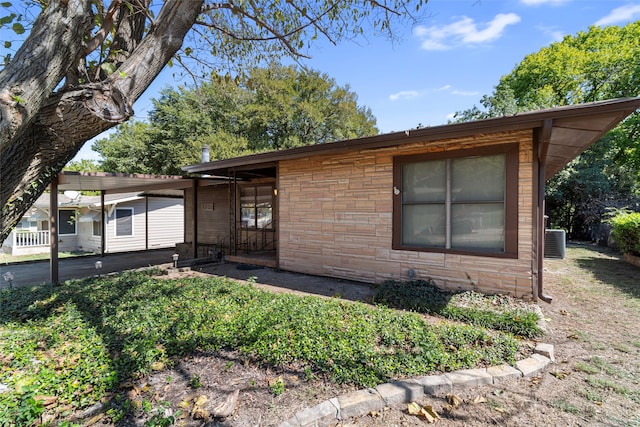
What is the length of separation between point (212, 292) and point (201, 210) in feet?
25.2

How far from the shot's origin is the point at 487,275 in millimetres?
4957

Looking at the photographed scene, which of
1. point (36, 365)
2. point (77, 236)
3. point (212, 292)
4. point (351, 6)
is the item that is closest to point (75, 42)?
point (36, 365)

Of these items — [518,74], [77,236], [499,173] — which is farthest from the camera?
Answer: [518,74]

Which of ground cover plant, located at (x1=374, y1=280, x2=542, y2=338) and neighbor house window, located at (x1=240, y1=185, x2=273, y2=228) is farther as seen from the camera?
neighbor house window, located at (x1=240, y1=185, x2=273, y2=228)

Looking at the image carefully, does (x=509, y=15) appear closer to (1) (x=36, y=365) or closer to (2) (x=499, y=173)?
(2) (x=499, y=173)

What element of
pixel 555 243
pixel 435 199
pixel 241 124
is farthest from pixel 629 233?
pixel 241 124

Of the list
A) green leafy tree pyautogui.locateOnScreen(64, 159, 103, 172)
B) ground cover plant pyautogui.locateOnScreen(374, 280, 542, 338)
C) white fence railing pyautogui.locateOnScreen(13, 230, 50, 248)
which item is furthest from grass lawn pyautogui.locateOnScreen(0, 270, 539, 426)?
green leafy tree pyautogui.locateOnScreen(64, 159, 103, 172)

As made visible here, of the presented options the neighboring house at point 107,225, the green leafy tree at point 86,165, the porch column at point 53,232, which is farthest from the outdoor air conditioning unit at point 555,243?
the green leafy tree at point 86,165

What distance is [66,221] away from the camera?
651 inches

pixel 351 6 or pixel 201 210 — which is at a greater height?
pixel 351 6

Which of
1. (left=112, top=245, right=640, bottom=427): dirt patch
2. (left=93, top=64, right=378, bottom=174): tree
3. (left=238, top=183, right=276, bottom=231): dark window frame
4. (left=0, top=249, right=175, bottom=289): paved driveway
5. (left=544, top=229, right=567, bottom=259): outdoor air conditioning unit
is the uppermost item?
(left=93, top=64, right=378, bottom=174): tree

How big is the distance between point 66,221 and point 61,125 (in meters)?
19.0

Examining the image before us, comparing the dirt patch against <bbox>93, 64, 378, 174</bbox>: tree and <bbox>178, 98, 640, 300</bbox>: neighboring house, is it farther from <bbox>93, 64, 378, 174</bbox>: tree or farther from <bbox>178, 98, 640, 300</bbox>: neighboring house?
<bbox>93, 64, 378, 174</bbox>: tree

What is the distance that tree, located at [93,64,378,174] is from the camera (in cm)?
2083
